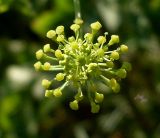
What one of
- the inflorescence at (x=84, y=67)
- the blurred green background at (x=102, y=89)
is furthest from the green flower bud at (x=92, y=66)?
the blurred green background at (x=102, y=89)

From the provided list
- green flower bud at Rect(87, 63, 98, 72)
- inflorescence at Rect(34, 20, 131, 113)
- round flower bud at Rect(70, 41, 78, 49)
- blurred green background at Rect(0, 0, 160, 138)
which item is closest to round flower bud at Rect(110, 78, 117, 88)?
inflorescence at Rect(34, 20, 131, 113)

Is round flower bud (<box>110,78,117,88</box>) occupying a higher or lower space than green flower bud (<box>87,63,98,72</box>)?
lower

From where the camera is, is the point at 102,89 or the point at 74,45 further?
the point at 102,89

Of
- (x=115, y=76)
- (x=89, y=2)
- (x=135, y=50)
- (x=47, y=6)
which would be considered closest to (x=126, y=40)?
(x=135, y=50)

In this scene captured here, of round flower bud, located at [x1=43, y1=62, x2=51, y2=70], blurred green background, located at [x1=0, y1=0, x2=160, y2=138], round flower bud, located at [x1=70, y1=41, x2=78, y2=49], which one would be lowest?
blurred green background, located at [x1=0, y1=0, x2=160, y2=138]

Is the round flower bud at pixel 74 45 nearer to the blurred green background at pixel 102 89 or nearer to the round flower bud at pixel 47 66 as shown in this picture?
the round flower bud at pixel 47 66

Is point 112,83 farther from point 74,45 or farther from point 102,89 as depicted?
point 102,89

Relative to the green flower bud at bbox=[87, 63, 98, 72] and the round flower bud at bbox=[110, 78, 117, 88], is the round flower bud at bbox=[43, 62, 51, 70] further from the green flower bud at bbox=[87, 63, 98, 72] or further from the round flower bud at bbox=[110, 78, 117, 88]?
the round flower bud at bbox=[110, 78, 117, 88]

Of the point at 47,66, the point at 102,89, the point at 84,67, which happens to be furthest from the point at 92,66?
the point at 102,89

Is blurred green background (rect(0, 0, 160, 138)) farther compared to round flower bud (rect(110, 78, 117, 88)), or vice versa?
blurred green background (rect(0, 0, 160, 138))
